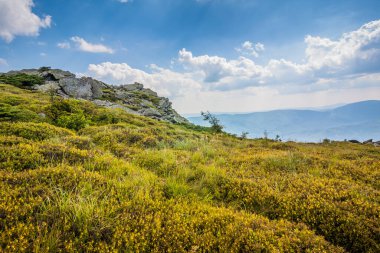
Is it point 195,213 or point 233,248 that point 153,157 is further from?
point 233,248

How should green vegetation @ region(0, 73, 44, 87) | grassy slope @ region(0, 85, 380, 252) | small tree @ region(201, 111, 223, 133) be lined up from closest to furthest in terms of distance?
grassy slope @ region(0, 85, 380, 252), small tree @ region(201, 111, 223, 133), green vegetation @ region(0, 73, 44, 87)

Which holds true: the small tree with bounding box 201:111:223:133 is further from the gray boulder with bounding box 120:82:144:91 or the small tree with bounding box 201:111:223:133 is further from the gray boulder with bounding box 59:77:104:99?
the gray boulder with bounding box 120:82:144:91

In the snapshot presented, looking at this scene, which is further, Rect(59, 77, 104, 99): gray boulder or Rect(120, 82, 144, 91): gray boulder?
Rect(120, 82, 144, 91): gray boulder

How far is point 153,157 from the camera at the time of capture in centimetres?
795

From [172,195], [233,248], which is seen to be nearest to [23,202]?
[172,195]

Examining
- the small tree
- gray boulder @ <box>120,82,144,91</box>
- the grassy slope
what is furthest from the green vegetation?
the grassy slope

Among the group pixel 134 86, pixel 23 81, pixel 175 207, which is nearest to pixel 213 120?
pixel 175 207

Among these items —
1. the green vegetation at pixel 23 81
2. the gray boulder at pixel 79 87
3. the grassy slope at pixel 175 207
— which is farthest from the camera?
the gray boulder at pixel 79 87

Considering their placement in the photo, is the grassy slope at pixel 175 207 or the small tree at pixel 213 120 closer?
the grassy slope at pixel 175 207

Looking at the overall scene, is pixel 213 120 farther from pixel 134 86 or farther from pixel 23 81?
pixel 134 86

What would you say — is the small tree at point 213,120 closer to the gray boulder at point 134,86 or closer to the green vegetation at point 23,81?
the green vegetation at point 23,81

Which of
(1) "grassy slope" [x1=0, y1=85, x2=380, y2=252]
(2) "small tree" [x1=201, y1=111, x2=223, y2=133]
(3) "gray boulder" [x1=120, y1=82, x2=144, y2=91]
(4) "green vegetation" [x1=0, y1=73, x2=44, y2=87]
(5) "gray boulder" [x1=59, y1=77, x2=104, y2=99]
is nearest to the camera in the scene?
(1) "grassy slope" [x1=0, y1=85, x2=380, y2=252]

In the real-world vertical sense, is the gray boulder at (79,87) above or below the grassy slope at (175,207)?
above

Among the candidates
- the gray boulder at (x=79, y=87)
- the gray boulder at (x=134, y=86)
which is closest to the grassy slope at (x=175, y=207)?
the gray boulder at (x=79, y=87)
